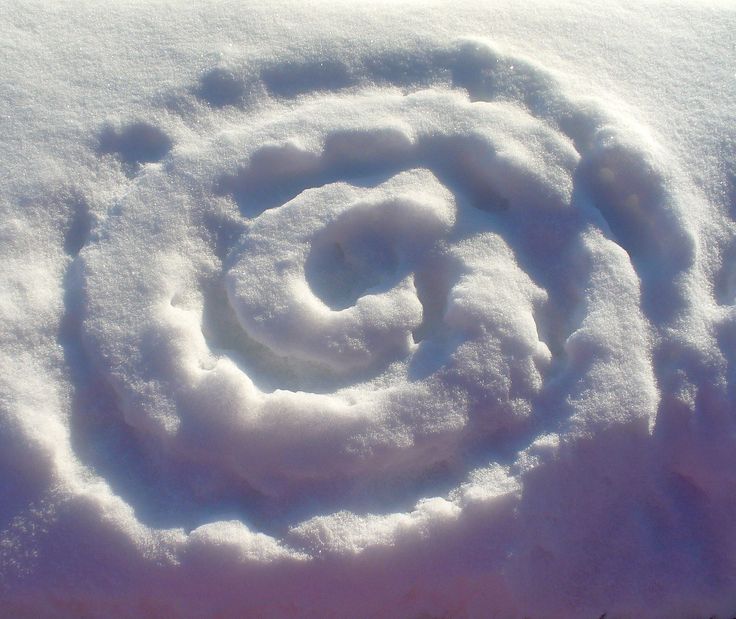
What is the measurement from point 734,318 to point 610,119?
52 centimetres

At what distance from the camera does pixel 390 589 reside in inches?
45.4

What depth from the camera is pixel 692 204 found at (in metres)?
1.47

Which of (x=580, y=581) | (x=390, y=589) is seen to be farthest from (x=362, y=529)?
(x=580, y=581)

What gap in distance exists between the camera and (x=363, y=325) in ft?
4.38

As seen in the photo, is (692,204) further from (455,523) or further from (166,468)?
(166,468)

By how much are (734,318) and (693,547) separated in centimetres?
45

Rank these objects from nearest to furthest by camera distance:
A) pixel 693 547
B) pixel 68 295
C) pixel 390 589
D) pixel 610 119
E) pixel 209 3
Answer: pixel 390 589, pixel 693 547, pixel 68 295, pixel 610 119, pixel 209 3

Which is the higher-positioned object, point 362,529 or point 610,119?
point 610,119

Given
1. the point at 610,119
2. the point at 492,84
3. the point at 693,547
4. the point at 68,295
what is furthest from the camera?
the point at 492,84

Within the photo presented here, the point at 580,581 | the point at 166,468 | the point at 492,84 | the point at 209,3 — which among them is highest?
the point at 492,84

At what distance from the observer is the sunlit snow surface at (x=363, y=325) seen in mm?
1171

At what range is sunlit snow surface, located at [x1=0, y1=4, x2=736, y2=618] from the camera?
46.1 inches

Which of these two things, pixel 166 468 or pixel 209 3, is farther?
pixel 209 3

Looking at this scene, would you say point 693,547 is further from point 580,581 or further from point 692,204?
point 692,204
